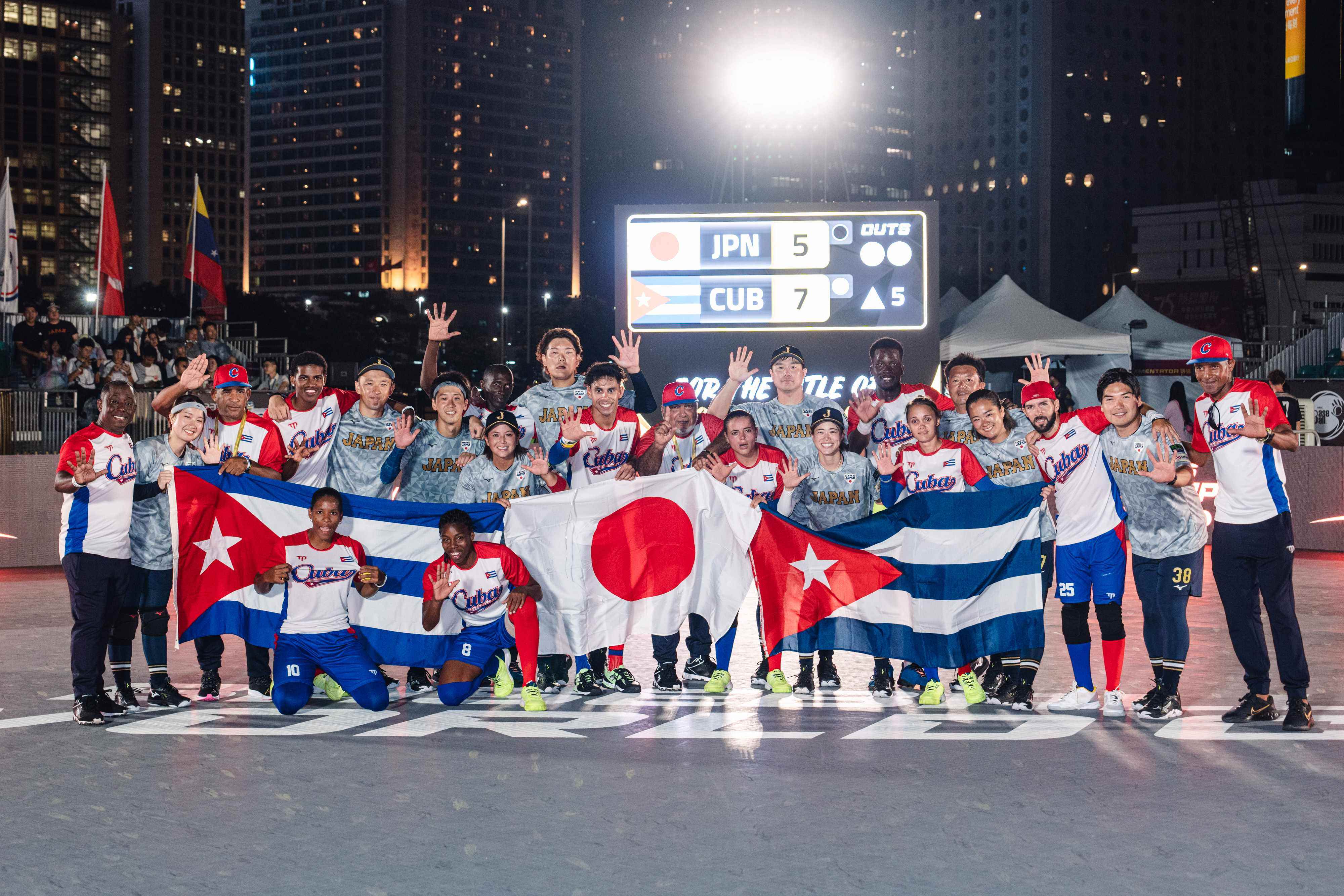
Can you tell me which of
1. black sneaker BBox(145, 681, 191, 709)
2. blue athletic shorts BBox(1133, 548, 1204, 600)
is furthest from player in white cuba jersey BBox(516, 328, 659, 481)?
blue athletic shorts BBox(1133, 548, 1204, 600)

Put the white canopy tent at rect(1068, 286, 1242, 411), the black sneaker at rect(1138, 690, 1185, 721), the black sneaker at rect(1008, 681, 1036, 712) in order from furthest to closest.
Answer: the white canopy tent at rect(1068, 286, 1242, 411) → the black sneaker at rect(1008, 681, 1036, 712) → the black sneaker at rect(1138, 690, 1185, 721)

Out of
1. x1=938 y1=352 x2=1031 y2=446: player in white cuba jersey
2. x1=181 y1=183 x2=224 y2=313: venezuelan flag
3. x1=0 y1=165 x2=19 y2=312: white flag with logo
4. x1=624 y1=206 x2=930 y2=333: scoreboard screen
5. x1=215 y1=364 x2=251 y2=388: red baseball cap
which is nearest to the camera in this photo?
x1=215 y1=364 x2=251 y2=388: red baseball cap

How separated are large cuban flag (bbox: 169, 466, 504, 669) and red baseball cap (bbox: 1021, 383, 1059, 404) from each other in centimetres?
356

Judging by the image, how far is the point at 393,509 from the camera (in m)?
9.41

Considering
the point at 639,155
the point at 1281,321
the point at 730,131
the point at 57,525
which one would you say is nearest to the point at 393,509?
the point at 57,525

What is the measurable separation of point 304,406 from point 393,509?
3.23 ft

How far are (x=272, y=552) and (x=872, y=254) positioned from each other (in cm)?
1280

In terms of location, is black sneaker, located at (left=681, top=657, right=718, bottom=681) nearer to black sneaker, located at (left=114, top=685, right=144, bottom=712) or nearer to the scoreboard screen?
black sneaker, located at (left=114, top=685, right=144, bottom=712)

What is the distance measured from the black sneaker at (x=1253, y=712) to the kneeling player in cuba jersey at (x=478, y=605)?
Answer: 4194 mm

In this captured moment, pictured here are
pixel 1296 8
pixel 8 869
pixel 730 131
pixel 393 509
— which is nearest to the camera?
pixel 8 869

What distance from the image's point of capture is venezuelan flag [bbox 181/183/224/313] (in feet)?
105

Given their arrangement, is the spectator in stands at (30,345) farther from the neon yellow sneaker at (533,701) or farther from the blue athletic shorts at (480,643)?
the neon yellow sneaker at (533,701)

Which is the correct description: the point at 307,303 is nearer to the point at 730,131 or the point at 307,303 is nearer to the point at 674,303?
the point at 730,131

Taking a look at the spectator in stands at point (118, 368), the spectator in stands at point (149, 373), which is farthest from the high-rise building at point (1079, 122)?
the spectator in stands at point (118, 368)
